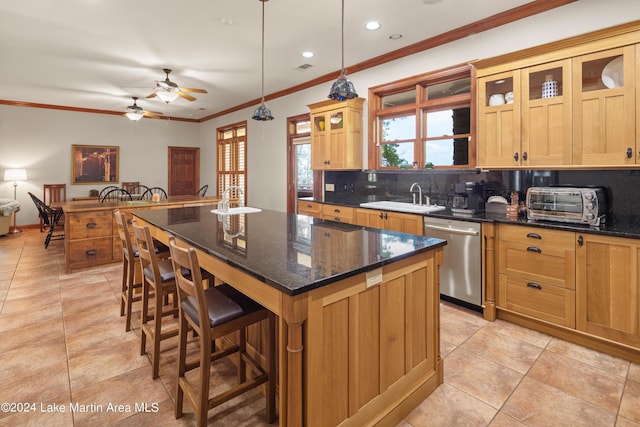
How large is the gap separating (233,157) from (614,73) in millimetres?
6932

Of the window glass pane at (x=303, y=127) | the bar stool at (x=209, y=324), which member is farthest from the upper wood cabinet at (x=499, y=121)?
the window glass pane at (x=303, y=127)

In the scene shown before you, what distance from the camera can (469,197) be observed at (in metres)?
3.48

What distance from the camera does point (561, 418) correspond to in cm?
182

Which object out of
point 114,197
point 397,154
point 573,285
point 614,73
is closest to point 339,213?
point 397,154

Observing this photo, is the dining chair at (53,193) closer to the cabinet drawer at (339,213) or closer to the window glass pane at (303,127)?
the window glass pane at (303,127)

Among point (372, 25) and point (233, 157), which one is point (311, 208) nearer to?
point (372, 25)

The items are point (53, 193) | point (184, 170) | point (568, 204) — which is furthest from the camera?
point (184, 170)

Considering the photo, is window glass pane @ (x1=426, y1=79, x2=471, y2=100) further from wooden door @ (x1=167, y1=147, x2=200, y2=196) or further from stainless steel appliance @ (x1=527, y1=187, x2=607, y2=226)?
wooden door @ (x1=167, y1=147, x2=200, y2=196)

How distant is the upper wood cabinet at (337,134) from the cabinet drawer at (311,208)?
0.54 metres

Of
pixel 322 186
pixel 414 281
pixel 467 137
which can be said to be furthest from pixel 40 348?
pixel 467 137

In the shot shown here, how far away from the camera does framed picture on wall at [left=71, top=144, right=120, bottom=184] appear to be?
26.6 ft

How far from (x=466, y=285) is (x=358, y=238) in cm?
163

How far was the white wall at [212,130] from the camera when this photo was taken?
2.96 m

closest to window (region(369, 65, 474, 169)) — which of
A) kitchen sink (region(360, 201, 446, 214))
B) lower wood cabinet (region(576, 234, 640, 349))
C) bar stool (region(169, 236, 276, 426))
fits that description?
kitchen sink (region(360, 201, 446, 214))
